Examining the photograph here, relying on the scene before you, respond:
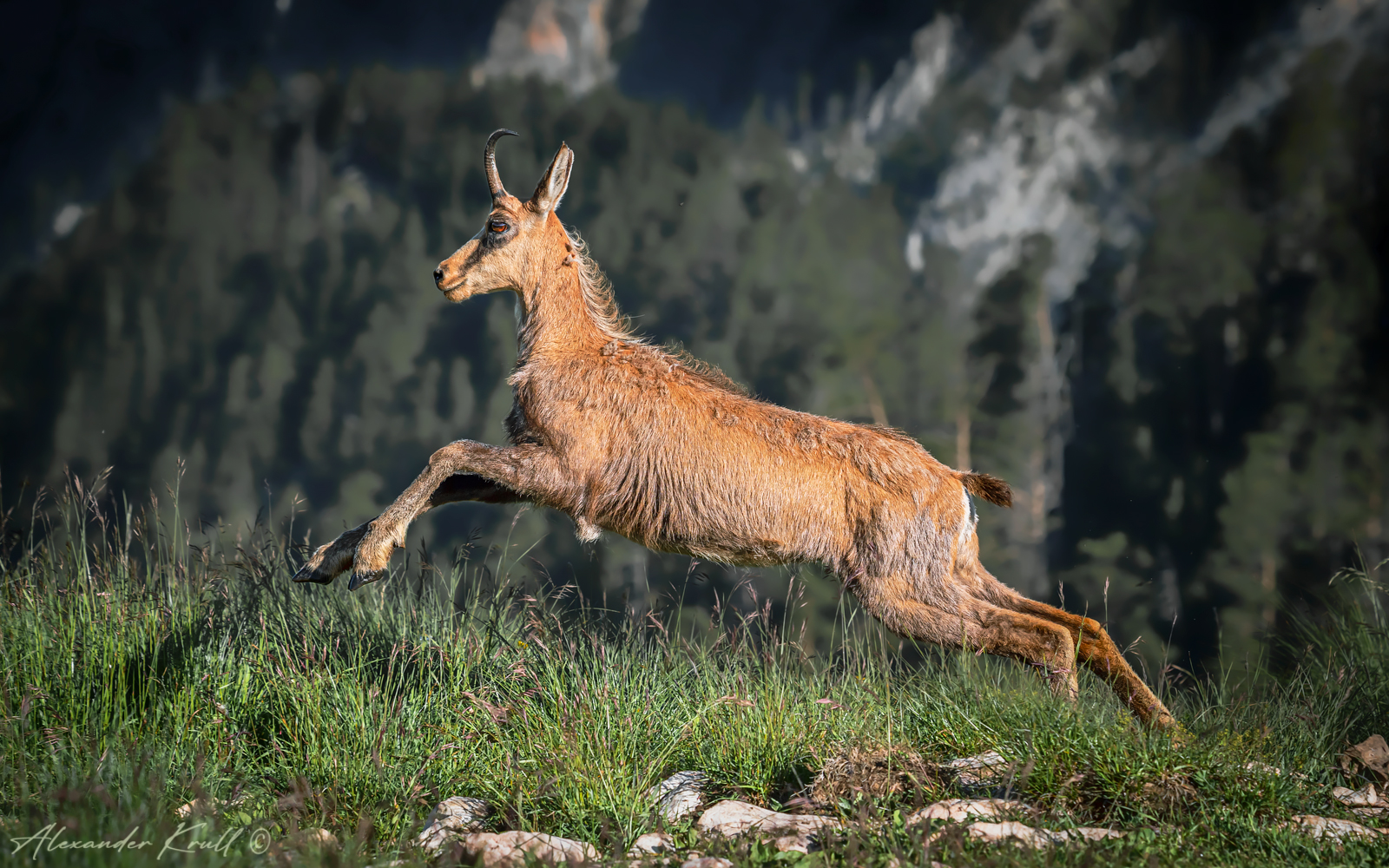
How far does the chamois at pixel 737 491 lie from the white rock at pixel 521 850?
170 cm

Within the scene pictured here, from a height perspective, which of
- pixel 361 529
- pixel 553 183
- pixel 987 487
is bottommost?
pixel 361 529

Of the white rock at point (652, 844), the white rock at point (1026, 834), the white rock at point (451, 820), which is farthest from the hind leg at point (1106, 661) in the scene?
the white rock at point (451, 820)

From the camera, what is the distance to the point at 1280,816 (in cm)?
313

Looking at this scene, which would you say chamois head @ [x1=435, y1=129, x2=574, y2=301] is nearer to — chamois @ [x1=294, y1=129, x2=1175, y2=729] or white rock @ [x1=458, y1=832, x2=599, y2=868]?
chamois @ [x1=294, y1=129, x2=1175, y2=729]

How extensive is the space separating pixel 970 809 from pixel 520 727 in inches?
72.4

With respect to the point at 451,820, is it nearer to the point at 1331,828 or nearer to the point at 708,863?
the point at 708,863

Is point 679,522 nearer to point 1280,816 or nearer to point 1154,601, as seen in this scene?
point 1280,816

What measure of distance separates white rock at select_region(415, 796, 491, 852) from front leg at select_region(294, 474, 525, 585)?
130 centimetres

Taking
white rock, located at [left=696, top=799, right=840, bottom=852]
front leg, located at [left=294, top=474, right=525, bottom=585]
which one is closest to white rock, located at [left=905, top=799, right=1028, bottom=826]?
white rock, located at [left=696, top=799, right=840, bottom=852]

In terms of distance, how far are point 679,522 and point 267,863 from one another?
2373 mm

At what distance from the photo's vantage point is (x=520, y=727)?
3.85m

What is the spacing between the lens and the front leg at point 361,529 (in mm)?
4316

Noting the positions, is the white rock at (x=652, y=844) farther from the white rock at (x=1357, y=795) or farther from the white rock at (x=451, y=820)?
the white rock at (x=1357, y=795)

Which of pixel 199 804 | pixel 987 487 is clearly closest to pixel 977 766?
pixel 987 487
